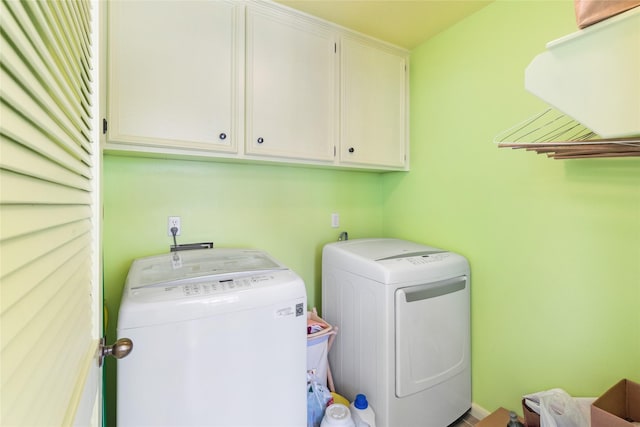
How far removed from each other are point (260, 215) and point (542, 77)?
156cm

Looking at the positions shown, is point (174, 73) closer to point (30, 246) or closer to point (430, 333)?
point (30, 246)

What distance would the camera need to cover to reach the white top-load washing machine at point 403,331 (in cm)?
146

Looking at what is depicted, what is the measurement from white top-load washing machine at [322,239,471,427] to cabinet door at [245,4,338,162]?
0.71m

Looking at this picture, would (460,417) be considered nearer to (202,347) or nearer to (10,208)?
(202,347)

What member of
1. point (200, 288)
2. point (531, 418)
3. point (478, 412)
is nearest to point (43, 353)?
point (200, 288)

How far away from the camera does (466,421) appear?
1.74 m

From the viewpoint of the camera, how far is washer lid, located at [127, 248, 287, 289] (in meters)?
1.19

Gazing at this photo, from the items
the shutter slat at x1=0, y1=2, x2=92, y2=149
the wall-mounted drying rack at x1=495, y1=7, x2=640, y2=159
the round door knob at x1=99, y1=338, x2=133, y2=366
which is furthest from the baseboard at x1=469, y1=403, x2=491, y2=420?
the shutter slat at x1=0, y1=2, x2=92, y2=149

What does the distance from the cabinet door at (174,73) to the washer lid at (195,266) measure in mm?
559

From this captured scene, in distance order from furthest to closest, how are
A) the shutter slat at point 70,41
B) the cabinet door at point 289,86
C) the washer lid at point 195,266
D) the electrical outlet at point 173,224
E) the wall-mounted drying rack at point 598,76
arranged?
the electrical outlet at point 173,224
the cabinet door at point 289,86
the washer lid at point 195,266
the wall-mounted drying rack at point 598,76
the shutter slat at point 70,41

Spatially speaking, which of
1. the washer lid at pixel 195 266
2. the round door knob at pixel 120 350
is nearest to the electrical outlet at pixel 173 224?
the washer lid at pixel 195 266

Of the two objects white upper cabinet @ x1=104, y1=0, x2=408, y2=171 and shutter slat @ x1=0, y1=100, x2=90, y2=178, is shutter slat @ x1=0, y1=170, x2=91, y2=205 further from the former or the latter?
white upper cabinet @ x1=104, y1=0, x2=408, y2=171

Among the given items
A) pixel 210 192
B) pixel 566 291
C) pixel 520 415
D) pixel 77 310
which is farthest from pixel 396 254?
pixel 77 310

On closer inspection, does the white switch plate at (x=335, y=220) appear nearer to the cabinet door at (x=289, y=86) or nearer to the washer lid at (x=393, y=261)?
the washer lid at (x=393, y=261)
